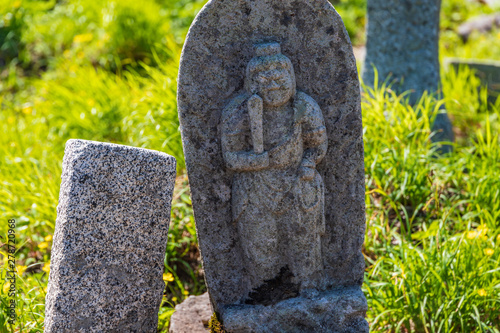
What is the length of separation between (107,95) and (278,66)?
3.08 m

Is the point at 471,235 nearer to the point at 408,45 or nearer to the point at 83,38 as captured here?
the point at 408,45

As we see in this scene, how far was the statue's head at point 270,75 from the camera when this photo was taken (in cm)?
216

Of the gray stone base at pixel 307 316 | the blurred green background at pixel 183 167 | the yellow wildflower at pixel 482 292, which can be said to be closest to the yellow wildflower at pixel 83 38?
the blurred green background at pixel 183 167

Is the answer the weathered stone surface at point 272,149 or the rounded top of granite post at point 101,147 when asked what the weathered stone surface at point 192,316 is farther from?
the rounded top of granite post at point 101,147

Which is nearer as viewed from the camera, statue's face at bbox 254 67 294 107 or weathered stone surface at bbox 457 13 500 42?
statue's face at bbox 254 67 294 107

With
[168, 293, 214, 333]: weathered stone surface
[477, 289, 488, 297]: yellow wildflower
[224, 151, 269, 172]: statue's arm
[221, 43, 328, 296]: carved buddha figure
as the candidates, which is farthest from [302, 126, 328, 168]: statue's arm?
[477, 289, 488, 297]: yellow wildflower

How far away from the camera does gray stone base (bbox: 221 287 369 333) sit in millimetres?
2332

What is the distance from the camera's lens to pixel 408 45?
447 cm

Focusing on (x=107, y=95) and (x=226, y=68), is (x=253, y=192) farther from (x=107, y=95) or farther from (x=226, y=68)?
(x=107, y=95)

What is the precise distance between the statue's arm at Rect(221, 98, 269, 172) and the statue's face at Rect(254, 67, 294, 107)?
0.44 feet

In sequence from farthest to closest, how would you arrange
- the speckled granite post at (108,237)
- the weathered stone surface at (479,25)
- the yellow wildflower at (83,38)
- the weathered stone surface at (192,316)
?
the weathered stone surface at (479,25), the yellow wildflower at (83,38), the weathered stone surface at (192,316), the speckled granite post at (108,237)

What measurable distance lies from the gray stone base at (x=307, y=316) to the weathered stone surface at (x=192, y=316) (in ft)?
0.90

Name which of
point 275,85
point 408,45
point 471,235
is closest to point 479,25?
point 408,45

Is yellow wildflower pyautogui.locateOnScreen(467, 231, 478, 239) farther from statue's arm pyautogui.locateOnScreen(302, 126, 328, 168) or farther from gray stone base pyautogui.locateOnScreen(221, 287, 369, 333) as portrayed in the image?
statue's arm pyautogui.locateOnScreen(302, 126, 328, 168)
